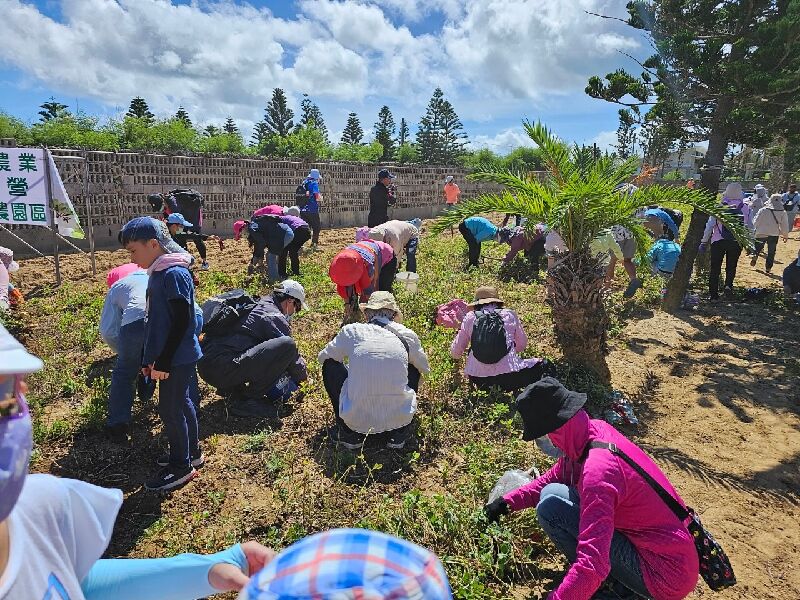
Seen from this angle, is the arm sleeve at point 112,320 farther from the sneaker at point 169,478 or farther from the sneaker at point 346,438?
the sneaker at point 346,438

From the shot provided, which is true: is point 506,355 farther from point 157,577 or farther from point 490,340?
point 157,577

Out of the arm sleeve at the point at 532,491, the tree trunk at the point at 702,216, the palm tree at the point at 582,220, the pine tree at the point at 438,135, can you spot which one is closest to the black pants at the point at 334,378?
the arm sleeve at the point at 532,491

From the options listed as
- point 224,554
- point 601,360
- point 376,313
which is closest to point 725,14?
point 601,360

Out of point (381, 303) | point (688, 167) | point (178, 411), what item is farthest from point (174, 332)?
point (688, 167)

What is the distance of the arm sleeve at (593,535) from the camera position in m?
2.00

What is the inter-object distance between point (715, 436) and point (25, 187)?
317 inches

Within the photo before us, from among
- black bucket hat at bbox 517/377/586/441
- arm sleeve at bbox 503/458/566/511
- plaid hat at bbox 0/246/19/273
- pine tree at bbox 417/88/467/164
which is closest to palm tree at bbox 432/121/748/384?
arm sleeve at bbox 503/458/566/511

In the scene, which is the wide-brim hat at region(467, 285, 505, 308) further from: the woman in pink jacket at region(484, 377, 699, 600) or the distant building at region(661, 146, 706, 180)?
the distant building at region(661, 146, 706, 180)

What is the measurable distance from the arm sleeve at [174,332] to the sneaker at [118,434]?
1.06 meters

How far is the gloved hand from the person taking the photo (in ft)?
9.28

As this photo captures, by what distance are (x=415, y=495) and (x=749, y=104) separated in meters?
6.94

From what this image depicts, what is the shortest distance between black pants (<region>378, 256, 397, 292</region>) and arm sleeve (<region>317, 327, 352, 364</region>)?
98.3 inches

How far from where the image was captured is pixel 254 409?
4.19 metres

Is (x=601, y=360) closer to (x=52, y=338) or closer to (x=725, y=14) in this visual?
(x=725, y=14)
